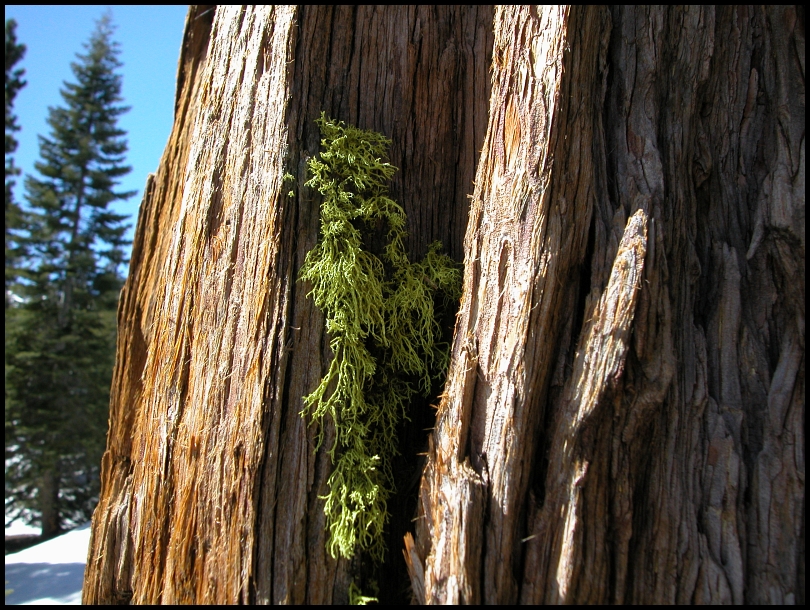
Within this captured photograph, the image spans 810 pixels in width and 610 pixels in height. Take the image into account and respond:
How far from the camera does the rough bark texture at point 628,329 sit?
1530 millimetres

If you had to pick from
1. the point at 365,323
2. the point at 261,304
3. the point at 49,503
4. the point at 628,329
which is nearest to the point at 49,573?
the point at 261,304

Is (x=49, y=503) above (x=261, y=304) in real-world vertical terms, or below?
below

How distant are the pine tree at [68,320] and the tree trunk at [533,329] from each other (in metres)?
13.1

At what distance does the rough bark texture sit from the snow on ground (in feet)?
15.0

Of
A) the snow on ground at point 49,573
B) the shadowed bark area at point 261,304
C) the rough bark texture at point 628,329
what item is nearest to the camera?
the rough bark texture at point 628,329

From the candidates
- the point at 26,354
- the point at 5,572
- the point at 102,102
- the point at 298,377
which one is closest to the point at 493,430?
the point at 298,377

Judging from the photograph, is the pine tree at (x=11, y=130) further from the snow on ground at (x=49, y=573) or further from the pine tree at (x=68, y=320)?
the snow on ground at (x=49, y=573)

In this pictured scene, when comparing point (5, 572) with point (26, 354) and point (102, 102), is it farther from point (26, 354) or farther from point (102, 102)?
point (102, 102)

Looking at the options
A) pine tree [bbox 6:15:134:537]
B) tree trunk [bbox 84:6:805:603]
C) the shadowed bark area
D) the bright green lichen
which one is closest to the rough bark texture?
tree trunk [bbox 84:6:805:603]

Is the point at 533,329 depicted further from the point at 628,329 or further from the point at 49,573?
the point at 49,573

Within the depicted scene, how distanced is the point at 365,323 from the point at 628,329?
83 centimetres

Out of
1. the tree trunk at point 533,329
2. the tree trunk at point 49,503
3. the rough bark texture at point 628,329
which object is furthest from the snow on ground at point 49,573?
the tree trunk at point 49,503

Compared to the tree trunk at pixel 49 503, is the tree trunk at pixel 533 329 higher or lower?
higher

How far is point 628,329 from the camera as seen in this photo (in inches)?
61.1
